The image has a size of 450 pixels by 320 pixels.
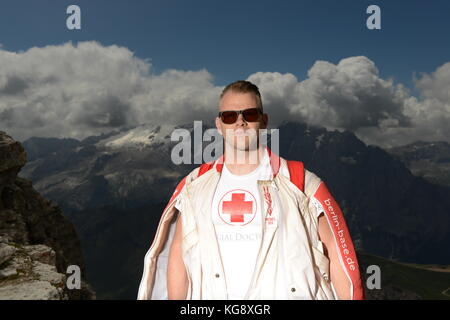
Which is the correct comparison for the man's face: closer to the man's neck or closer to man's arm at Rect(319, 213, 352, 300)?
the man's neck

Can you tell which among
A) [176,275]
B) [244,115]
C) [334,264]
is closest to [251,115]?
[244,115]

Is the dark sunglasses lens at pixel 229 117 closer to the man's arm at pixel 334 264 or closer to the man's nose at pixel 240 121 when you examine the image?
the man's nose at pixel 240 121

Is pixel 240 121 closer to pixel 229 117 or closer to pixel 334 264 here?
pixel 229 117

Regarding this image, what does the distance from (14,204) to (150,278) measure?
112ft

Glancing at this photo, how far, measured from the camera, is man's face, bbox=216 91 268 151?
18.8 ft

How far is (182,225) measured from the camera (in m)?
5.72

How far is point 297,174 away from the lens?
548 centimetres

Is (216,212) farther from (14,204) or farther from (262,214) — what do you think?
(14,204)

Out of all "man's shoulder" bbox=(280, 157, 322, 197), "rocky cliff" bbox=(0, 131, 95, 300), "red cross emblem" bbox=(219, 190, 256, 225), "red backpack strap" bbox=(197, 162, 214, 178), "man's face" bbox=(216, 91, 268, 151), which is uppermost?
"man's face" bbox=(216, 91, 268, 151)

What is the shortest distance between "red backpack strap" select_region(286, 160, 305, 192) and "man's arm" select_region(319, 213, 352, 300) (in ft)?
1.81

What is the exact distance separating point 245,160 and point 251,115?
762 millimetres

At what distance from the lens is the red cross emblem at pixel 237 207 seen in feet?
18.0

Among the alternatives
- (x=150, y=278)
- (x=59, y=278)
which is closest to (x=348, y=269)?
(x=150, y=278)

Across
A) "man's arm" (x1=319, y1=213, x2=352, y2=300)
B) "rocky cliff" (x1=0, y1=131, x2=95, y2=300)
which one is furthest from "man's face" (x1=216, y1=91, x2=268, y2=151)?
"rocky cliff" (x1=0, y1=131, x2=95, y2=300)
